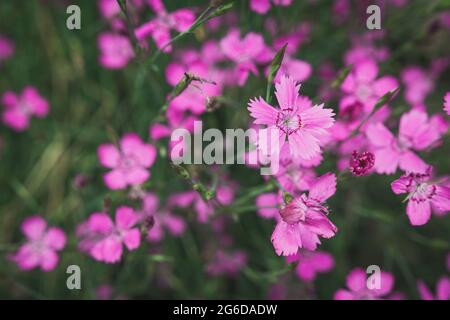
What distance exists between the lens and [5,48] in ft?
7.48

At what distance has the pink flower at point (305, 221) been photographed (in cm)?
119

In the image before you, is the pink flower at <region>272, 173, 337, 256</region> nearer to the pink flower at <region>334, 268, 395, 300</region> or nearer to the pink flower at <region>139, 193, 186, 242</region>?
the pink flower at <region>334, 268, 395, 300</region>

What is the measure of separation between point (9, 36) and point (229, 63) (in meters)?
1.19

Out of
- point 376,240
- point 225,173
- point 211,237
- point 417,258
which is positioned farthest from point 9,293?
point 417,258

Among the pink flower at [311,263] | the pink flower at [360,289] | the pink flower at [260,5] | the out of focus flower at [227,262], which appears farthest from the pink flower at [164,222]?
the pink flower at [260,5]

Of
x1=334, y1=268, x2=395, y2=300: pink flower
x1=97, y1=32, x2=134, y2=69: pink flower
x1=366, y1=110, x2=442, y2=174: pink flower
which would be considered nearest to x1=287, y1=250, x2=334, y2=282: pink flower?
x1=334, y1=268, x2=395, y2=300: pink flower

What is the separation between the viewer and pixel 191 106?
1.64m

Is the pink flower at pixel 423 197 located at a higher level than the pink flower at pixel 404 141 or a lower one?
lower

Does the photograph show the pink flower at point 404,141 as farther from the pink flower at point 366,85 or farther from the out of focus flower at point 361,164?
the out of focus flower at point 361,164

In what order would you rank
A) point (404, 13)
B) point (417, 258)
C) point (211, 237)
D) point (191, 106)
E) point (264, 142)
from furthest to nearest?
point (417, 258) < point (211, 237) < point (404, 13) < point (191, 106) < point (264, 142)

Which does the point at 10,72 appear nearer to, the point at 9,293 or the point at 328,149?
the point at 9,293

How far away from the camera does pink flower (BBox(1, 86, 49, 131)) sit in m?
2.12

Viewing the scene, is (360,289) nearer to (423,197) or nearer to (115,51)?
(423,197)

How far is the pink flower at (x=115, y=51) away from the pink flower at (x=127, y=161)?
0.42 metres
